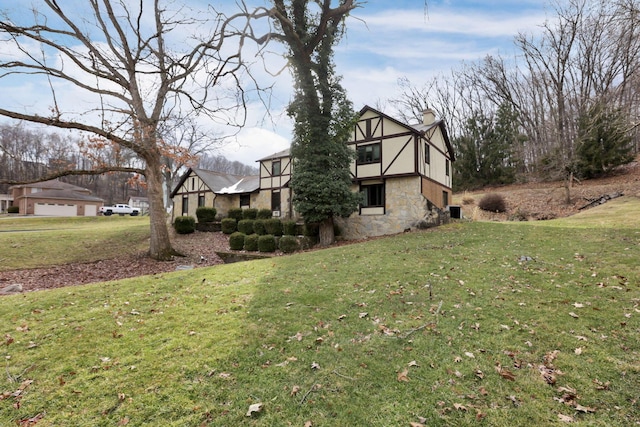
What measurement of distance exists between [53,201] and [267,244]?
3679 centimetres

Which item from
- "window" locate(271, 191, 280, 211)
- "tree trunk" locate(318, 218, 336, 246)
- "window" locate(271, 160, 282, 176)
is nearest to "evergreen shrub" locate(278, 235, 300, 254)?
"tree trunk" locate(318, 218, 336, 246)

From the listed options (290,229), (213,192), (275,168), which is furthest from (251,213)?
(213,192)

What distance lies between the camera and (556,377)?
10.4 ft

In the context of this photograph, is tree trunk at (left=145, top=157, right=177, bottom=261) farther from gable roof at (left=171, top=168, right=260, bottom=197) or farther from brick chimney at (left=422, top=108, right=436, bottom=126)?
brick chimney at (left=422, top=108, right=436, bottom=126)

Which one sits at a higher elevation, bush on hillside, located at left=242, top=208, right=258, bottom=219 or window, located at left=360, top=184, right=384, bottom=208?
Answer: window, located at left=360, top=184, right=384, bottom=208

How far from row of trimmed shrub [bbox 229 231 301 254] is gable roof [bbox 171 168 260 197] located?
844 cm

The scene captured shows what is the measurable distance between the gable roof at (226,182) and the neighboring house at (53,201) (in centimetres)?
1864

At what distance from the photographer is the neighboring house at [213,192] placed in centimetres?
2544

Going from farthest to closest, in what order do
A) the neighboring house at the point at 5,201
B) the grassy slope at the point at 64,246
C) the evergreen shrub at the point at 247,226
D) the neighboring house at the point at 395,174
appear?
the neighboring house at the point at 5,201 < the evergreen shrub at the point at 247,226 < the neighboring house at the point at 395,174 < the grassy slope at the point at 64,246

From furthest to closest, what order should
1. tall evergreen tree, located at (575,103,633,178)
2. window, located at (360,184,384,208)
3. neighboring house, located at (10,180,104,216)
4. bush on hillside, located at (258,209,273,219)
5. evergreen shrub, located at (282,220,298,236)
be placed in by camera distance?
neighboring house, located at (10,180,104,216), tall evergreen tree, located at (575,103,633,178), bush on hillside, located at (258,209,273,219), window, located at (360,184,384,208), evergreen shrub, located at (282,220,298,236)

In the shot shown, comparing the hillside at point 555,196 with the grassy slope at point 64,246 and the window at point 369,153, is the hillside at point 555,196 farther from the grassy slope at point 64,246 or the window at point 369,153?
the grassy slope at point 64,246

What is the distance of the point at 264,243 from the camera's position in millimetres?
15445

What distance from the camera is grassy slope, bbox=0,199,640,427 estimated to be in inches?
111

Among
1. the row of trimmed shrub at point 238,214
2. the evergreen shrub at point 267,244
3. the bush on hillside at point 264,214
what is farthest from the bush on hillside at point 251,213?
the evergreen shrub at point 267,244
